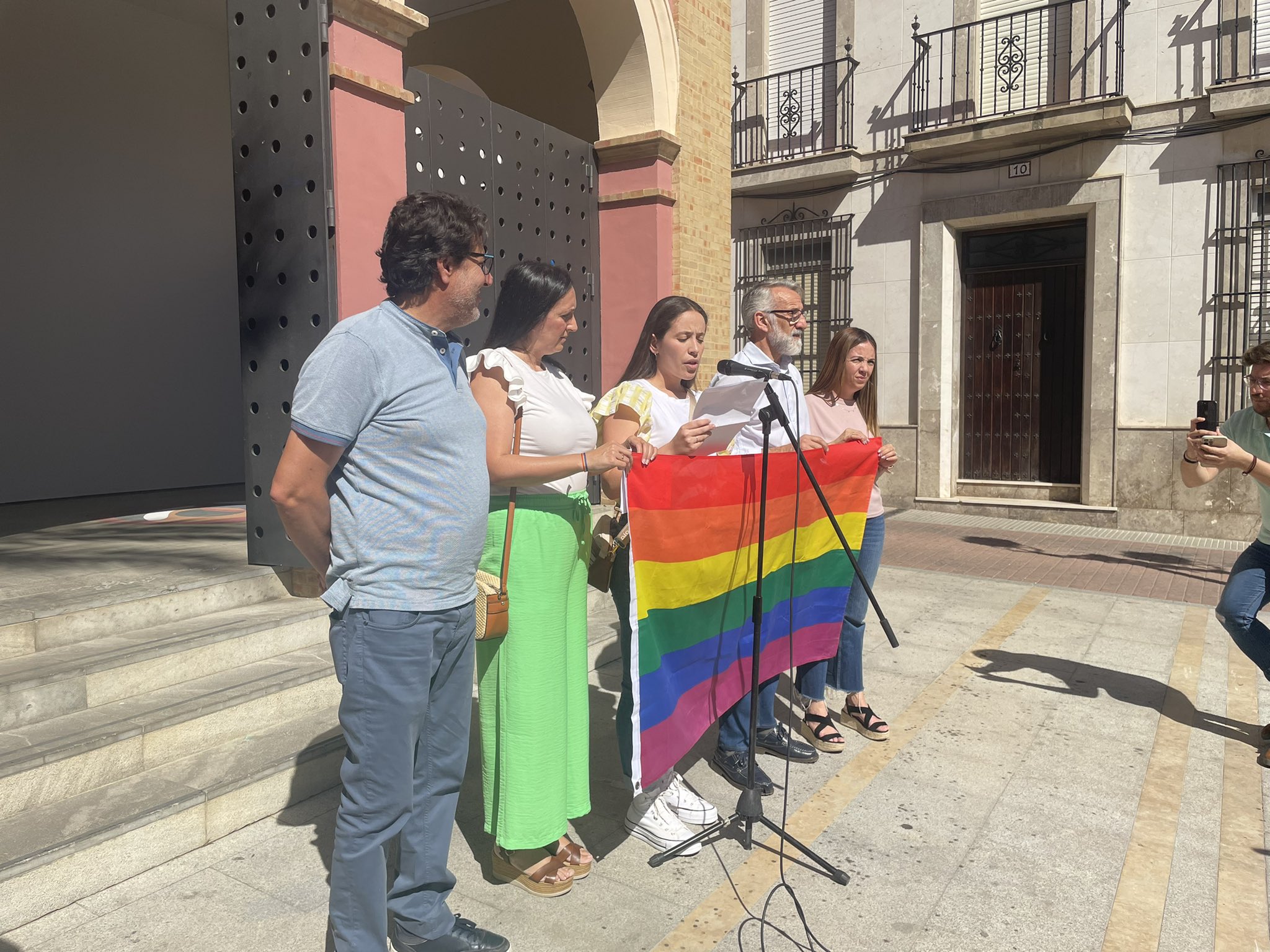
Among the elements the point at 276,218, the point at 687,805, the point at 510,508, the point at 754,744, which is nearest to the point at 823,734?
the point at 687,805

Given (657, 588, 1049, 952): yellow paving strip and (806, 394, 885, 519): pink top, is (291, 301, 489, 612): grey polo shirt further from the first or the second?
(806, 394, 885, 519): pink top

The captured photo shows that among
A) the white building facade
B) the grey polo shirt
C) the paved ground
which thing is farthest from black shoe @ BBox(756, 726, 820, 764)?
the white building facade

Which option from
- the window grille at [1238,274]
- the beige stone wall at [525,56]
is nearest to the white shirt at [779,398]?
the beige stone wall at [525,56]

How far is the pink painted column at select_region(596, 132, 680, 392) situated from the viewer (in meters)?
7.96

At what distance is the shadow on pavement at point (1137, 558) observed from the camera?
882 centimetres

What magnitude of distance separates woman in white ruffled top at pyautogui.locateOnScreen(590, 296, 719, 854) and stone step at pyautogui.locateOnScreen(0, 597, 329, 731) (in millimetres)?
1902

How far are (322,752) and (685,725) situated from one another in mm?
1486

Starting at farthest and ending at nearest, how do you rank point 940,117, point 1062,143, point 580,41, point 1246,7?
point 940,117, point 1062,143, point 1246,7, point 580,41

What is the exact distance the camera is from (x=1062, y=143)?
12.4 metres

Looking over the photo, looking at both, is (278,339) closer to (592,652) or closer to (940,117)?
(592,652)

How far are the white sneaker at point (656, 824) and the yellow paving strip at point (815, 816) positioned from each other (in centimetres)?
24

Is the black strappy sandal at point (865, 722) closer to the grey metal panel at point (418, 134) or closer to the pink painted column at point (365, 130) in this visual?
the pink painted column at point (365, 130)

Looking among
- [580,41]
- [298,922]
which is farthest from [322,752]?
[580,41]

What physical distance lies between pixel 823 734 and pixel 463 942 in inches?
86.5
